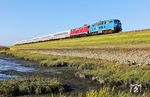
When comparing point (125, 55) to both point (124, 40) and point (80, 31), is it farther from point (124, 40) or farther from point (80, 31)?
point (80, 31)

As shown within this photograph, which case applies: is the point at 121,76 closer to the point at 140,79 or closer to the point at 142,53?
the point at 140,79

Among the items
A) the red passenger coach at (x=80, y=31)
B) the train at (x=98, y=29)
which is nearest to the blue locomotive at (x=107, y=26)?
the train at (x=98, y=29)

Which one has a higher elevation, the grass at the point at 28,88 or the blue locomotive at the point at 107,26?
the blue locomotive at the point at 107,26

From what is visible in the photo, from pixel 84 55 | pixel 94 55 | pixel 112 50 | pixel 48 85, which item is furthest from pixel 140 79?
pixel 84 55

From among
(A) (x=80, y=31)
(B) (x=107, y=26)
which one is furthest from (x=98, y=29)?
(A) (x=80, y=31)

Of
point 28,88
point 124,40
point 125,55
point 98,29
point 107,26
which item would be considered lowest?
point 28,88

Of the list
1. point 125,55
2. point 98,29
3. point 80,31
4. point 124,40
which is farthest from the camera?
point 80,31

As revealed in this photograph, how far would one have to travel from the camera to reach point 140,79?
78.1ft

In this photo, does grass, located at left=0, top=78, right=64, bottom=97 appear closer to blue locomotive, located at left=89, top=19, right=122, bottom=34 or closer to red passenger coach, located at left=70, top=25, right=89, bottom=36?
blue locomotive, located at left=89, top=19, right=122, bottom=34

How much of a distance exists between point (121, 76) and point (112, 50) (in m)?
16.1

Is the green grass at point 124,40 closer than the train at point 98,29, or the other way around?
the green grass at point 124,40

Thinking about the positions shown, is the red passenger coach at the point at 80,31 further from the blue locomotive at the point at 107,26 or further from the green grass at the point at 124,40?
the green grass at the point at 124,40

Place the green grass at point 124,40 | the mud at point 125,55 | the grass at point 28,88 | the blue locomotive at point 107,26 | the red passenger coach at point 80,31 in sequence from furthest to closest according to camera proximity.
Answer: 1. the red passenger coach at point 80,31
2. the blue locomotive at point 107,26
3. the green grass at point 124,40
4. the mud at point 125,55
5. the grass at point 28,88

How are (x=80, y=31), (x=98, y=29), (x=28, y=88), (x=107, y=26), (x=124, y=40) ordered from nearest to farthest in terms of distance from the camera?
(x=28, y=88), (x=124, y=40), (x=107, y=26), (x=98, y=29), (x=80, y=31)
